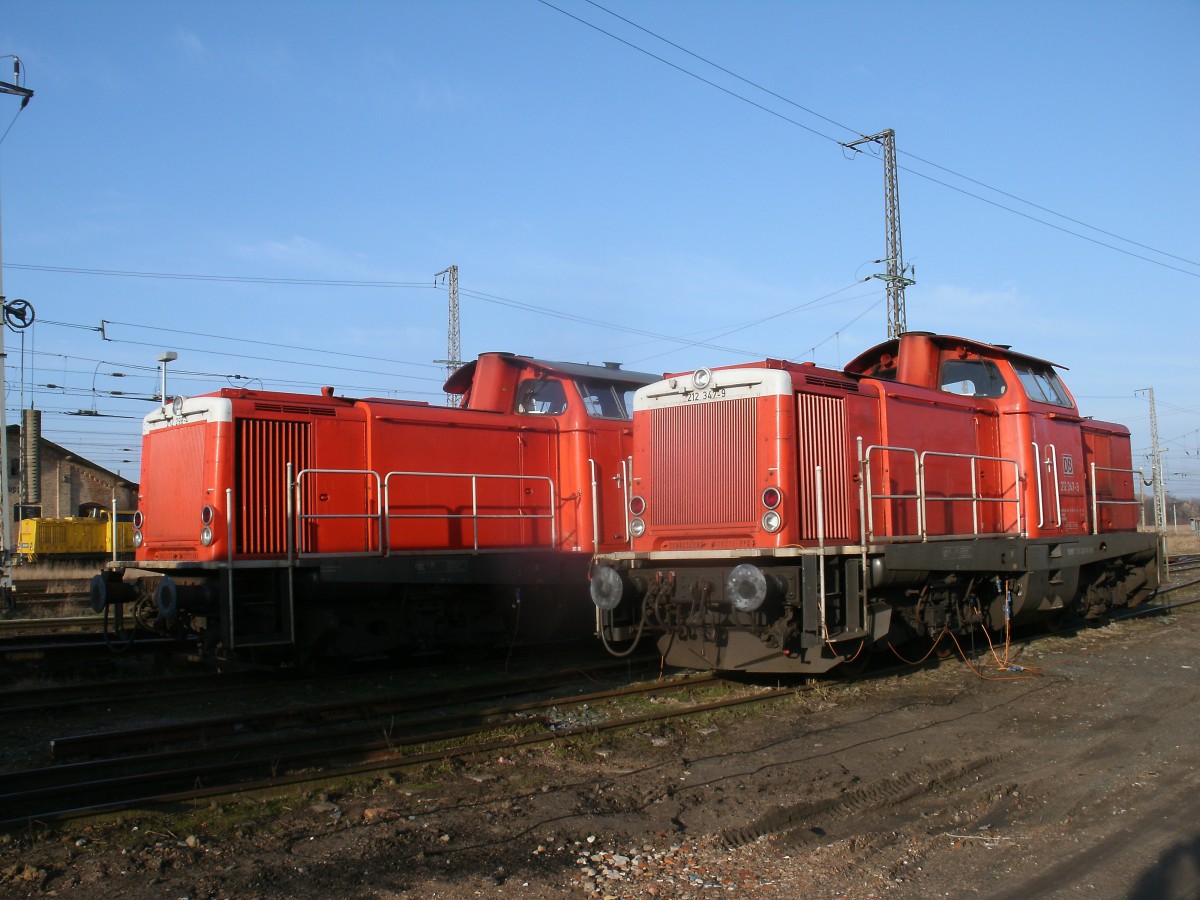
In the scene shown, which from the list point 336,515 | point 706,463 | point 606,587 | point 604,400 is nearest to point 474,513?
point 336,515

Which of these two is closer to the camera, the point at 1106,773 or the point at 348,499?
the point at 1106,773

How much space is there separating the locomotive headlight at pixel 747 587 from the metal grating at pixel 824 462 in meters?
0.98

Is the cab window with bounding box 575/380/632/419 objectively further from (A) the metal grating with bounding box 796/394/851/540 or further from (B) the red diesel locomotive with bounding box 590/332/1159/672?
(A) the metal grating with bounding box 796/394/851/540

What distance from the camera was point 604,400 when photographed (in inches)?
487

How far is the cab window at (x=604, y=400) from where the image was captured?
1216 cm

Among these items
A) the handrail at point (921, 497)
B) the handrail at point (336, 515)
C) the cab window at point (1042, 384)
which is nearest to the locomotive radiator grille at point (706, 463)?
the handrail at point (921, 497)

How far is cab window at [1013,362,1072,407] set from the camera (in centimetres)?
1163

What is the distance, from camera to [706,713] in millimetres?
8391

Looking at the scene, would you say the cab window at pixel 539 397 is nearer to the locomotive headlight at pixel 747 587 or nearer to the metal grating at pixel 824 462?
the metal grating at pixel 824 462

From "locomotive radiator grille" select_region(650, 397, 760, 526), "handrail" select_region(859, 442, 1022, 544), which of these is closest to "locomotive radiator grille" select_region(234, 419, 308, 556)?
"locomotive radiator grille" select_region(650, 397, 760, 526)

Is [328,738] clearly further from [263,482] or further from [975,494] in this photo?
[975,494]

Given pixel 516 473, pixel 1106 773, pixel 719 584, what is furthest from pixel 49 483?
pixel 1106 773

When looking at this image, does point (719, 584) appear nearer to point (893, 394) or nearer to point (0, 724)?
point (893, 394)

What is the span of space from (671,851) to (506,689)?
15.2 feet
